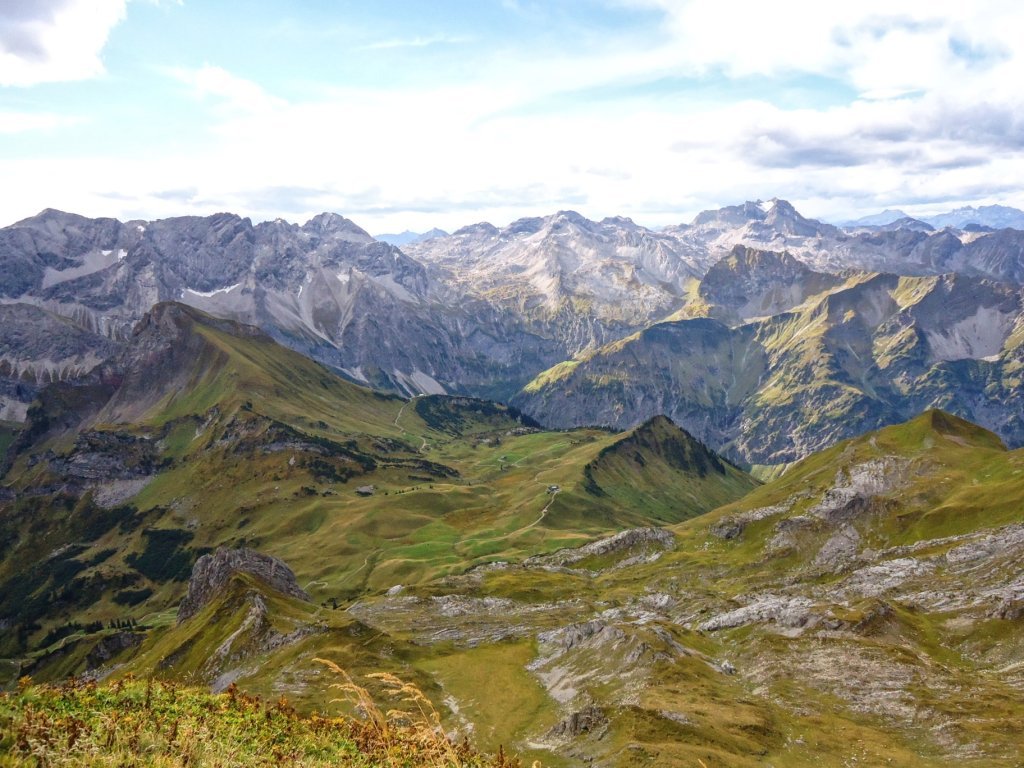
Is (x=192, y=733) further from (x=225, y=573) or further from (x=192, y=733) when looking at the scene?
(x=225, y=573)

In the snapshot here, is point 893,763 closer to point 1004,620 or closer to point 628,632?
point 628,632

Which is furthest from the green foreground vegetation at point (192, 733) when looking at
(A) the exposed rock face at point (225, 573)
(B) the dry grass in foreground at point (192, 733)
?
(A) the exposed rock face at point (225, 573)

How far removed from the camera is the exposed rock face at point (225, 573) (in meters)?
181

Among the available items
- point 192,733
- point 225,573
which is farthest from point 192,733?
point 225,573

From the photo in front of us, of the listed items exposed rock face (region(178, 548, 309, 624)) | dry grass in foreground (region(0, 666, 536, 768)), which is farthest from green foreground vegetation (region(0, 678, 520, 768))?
exposed rock face (region(178, 548, 309, 624))

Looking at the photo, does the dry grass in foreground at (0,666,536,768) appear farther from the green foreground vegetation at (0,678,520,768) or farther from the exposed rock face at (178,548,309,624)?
the exposed rock face at (178,548,309,624)

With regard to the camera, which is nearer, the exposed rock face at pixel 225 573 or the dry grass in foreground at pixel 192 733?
the dry grass in foreground at pixel 192 733

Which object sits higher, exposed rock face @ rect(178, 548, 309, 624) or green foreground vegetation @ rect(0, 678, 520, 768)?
green foreground vegetation @ rect(0, 678, 520, 768)

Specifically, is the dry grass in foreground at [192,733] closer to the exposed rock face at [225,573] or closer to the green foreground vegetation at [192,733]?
the green foreground vegetation at [192,733]

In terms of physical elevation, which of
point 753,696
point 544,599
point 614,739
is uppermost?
point 614,739

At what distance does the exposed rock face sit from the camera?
18062 cm

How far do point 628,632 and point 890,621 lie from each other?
4407 cm

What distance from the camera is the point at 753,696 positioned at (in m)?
95.8

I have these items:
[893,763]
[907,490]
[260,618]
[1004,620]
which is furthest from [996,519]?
[260,618]
